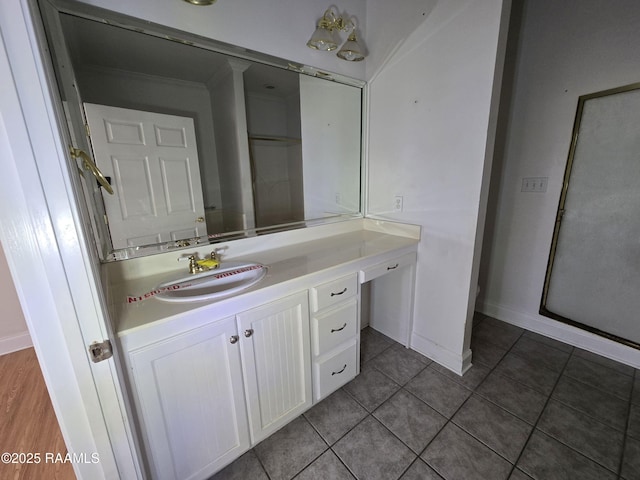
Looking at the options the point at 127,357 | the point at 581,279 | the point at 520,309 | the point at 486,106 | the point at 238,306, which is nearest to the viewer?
the point at 127,357

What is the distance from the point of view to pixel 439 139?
1553 millimetres

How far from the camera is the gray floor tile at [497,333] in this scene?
2004 millimetres

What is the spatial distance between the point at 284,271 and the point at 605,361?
2169 mm

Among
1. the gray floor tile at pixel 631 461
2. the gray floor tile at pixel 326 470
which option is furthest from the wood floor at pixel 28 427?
the gray floor tile at pixel 631 461

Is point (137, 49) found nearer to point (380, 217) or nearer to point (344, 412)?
point (380, 217)

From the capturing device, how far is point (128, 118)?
1239 millimetres

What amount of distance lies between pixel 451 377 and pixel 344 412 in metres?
0.72

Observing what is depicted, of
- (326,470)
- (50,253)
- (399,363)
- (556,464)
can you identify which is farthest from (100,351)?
(556,464)

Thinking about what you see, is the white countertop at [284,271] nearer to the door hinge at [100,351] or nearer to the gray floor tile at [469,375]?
the door hinge at [100,351]

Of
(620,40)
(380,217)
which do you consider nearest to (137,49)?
(380,217)

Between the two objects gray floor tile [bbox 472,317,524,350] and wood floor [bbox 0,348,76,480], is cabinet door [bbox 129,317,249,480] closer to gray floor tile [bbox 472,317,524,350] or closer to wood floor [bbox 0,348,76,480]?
wood floor [bbox 0,348,76,480]

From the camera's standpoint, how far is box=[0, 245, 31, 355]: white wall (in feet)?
6.65

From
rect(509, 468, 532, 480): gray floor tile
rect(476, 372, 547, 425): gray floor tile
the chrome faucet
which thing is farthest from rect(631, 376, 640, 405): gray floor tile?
the chrome faucet

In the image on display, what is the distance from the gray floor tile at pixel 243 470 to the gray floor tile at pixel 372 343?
88cm
